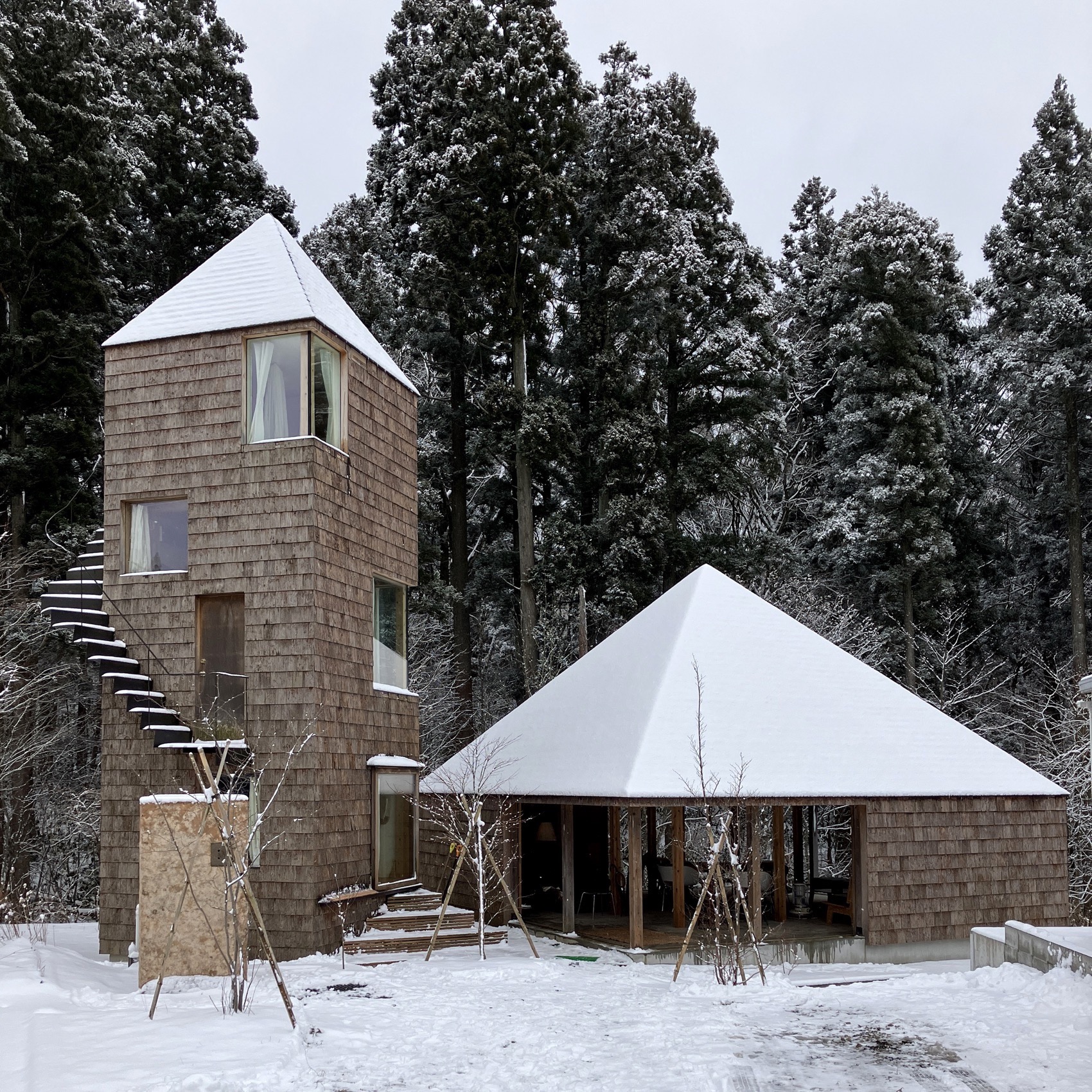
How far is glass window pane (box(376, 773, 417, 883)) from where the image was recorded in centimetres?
1579

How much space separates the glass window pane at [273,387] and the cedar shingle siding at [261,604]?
16 cm

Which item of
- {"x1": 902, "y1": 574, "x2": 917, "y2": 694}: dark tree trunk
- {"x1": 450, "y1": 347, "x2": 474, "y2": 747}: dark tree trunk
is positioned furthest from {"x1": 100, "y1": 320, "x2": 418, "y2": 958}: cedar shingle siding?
{"x1": 902, "y1": 574, "x2": 917, "y2": 694}: dark tree trunk

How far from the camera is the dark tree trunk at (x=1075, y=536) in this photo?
2734 cm

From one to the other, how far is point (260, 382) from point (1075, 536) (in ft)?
66.8

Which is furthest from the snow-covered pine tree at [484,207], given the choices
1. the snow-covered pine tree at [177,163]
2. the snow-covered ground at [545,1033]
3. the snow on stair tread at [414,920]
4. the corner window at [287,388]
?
the snow-covered ground at [545,1033]

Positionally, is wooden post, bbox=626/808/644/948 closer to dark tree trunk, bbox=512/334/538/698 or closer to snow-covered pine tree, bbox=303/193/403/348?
dark tree trunk, bbox=512/334/538/698

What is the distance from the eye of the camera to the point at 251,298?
15281 mm

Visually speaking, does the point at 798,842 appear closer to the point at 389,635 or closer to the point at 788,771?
the point at 788,771

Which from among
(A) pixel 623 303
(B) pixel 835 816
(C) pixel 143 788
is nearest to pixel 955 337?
(A) pixel 623 303

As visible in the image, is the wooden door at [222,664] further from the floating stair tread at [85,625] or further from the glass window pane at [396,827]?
the glass window pane at [396,827]

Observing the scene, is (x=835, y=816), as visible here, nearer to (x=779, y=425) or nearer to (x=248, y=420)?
(x=779, y=425)

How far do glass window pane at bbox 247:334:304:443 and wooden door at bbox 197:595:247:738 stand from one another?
205 centimetres

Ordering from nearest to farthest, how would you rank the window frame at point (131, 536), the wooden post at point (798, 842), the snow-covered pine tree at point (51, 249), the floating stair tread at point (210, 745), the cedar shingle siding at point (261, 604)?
the floating stair tread at point (210, 745) < the cedar shingle siding at point (261, 604) < the window frame at point (131, 536) < the wooden post at point (798, 842) < the snow-covered pine tree at point (51, 249)

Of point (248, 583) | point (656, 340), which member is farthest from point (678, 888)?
point (656, 340)
